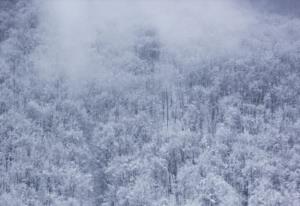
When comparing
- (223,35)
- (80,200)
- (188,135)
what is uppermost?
(223,35)

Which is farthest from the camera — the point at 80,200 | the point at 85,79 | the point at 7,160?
the point at 85,79

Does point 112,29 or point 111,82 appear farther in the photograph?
point 112,29

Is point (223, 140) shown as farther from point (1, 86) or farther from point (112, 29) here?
point (112, 29)

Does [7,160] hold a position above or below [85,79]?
below

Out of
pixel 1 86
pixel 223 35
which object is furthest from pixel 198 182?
pixel 223 35

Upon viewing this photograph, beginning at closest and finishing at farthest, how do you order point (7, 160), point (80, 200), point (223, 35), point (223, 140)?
point (80, 200), point (7, 160), point (223, 140), point (223, 35)

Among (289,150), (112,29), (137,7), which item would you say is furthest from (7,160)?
(137,7)
